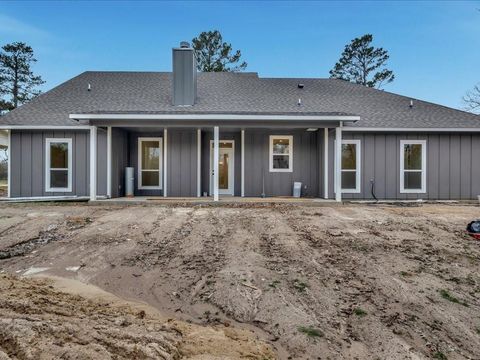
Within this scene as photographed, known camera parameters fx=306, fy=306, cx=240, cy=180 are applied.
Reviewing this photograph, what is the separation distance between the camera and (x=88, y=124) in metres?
10.5

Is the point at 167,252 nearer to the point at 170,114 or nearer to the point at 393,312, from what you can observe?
the point at 393,312

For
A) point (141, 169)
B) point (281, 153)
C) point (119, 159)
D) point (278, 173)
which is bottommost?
point (278, 173)

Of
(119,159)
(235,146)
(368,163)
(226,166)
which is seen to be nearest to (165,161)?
(119,159)

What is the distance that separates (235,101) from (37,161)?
734cm

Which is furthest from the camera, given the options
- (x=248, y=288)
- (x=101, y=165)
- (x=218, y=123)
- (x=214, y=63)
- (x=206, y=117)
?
(x=214, y=63)

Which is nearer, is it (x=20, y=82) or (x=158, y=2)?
(x=158, y=2)

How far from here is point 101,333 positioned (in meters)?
2.25

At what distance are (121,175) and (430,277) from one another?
10001 millimetres

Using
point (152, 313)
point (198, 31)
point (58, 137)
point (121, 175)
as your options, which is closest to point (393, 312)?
point (152, 313)

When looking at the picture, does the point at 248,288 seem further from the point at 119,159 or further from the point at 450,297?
the point at 119,159

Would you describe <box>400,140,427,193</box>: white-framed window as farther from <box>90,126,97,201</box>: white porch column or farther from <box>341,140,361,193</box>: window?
<box>90,126,97,201</box>: white porch column

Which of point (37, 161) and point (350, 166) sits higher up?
point (37, 161)

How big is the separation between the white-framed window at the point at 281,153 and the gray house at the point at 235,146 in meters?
0.04

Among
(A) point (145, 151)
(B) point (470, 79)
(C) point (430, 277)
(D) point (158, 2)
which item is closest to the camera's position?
(C) point (430, 277)
